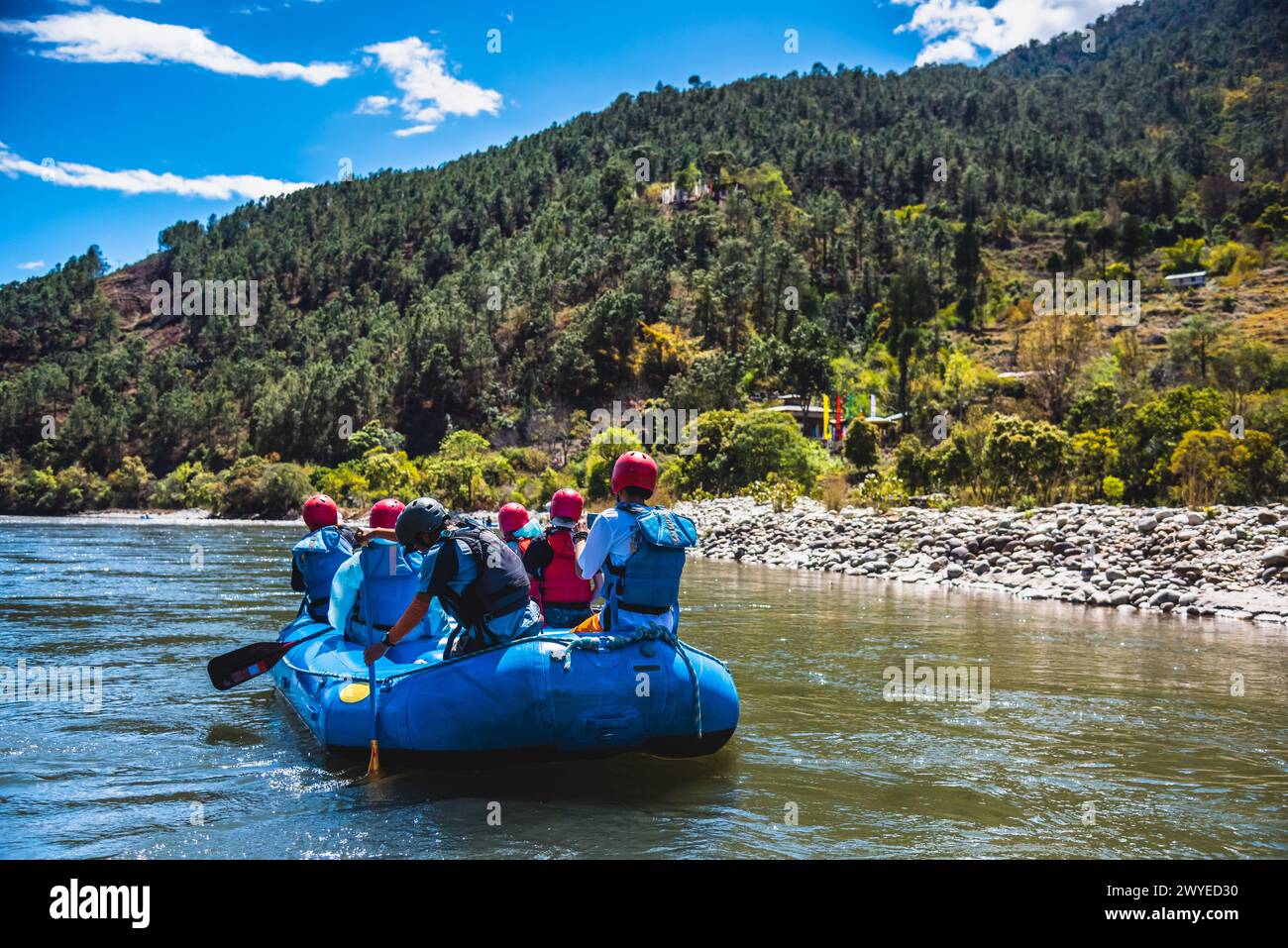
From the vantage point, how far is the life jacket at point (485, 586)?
6.48m

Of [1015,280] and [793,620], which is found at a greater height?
[1015,280]

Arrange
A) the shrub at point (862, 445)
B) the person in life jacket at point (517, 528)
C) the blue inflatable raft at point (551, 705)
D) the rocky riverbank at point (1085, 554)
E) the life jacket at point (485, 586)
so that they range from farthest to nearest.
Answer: the shrub at point (862, 445), the rocky riverbank at point (1085, 554), the person in life jacket at point (517, 528), the life jacket at point (485, 586), the blue inflatable raft at point (551, 705)

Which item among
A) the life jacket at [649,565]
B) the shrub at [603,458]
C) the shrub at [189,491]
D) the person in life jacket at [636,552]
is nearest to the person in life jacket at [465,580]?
the person in life jacket at [636,552]

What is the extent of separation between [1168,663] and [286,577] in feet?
59.0

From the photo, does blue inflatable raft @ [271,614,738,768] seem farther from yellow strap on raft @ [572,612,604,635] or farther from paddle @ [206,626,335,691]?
paddle @ [206,626,335,691]

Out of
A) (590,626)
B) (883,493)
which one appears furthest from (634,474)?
(883,493)

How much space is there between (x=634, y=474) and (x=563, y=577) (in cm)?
193

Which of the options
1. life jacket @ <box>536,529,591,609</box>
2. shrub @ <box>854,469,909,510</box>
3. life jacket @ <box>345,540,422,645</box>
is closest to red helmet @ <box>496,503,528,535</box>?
life jacket @ <box>536,529,591,609</box>

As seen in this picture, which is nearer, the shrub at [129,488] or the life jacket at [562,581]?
the life jacket at [562,581]

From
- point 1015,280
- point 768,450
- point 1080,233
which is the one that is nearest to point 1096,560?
point 768,450

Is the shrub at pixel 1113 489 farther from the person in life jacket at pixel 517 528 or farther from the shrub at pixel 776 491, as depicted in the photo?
the person in life jacket at pixel 517 528

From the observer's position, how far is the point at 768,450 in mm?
41781

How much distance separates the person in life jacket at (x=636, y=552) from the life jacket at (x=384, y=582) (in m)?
1.92
